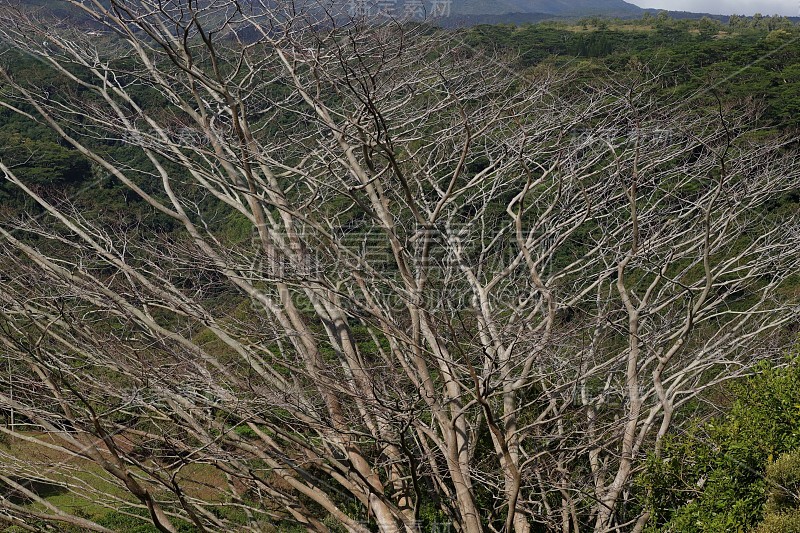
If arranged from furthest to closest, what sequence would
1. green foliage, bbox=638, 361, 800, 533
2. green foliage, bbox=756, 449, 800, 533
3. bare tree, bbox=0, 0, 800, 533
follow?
1. bare tree, bbox=0, 0, 800, 533
2. green foliage, bbox=638, 361, 800, 533
3. green foliage, bbox=756, 449, 800, 533

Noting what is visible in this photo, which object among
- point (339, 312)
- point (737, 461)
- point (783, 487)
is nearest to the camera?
point (783, 487)

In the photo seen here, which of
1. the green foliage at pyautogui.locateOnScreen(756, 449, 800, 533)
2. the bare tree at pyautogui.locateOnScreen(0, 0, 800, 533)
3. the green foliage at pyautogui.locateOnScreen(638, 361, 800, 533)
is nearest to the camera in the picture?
the green foliage at pyautogui.locateOnScreen(756, 449, 800, 533)

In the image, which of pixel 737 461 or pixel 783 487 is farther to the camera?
pixel 737 461

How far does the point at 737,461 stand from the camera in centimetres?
428

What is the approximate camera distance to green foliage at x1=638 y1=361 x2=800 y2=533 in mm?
4117

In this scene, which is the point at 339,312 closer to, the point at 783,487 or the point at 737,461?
the point at 737,461

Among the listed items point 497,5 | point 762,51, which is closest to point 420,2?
point 497,5

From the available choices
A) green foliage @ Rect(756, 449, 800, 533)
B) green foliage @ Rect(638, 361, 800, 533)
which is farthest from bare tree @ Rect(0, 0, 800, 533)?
green foliage @ Rect(756, 449, 800, 533)

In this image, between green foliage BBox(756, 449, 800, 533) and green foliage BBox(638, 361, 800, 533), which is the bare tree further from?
green foliage BBox(756, 449, 800, 533)

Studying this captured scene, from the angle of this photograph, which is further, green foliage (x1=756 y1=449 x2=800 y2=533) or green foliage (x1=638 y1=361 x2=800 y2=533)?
green foliage (x1=638 y1=361 x2=800 y2=533)

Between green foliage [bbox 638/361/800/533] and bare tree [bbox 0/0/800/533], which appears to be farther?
bare tree [bbox 0/0/800/533]

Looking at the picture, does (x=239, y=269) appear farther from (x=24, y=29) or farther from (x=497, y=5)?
(x=497, y=5)

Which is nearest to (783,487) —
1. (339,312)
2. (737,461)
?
(737,461)

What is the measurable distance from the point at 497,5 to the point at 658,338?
12.4 meters
